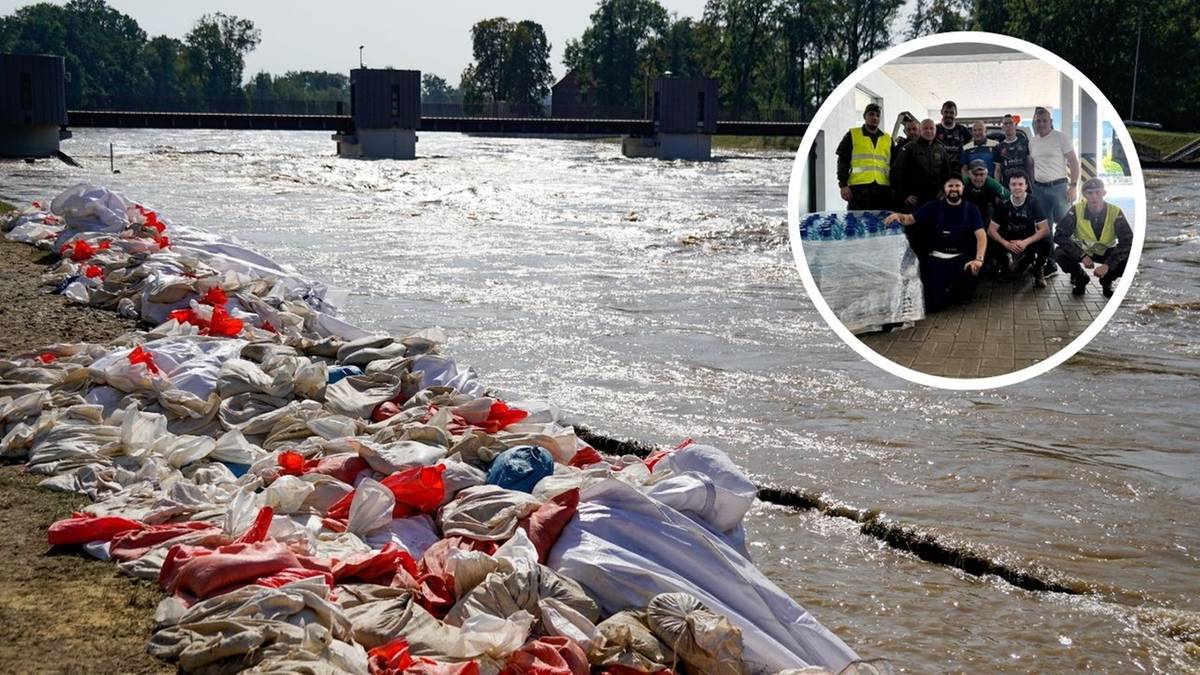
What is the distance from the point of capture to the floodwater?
543 centimetres

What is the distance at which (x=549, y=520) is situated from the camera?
4785 mm

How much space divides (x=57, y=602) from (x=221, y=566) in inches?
21.3

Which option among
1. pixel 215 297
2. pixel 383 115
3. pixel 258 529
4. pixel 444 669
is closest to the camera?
pixel 444 669

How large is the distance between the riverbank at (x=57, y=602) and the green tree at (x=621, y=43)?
98.3 m

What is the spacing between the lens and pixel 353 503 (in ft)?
16.7

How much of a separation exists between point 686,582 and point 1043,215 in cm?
330

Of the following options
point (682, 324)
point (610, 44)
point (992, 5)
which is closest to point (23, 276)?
point (682, 324)

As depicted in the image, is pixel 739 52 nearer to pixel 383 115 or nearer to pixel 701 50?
pixel 701 50

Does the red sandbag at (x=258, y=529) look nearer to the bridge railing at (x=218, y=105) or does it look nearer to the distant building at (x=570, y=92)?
the bridge railing at (x=218, y=105)

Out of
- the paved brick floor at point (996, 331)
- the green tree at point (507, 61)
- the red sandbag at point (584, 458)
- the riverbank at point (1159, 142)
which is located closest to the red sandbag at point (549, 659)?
the red sandbag at point (584, 458)

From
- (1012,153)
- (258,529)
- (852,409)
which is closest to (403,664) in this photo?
(258,529)

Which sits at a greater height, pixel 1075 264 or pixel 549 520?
pixel 1075 264

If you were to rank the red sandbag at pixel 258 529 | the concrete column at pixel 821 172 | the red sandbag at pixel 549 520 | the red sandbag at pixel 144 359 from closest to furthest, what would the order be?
the concrete column at pixel 821 172, the red sandbag at pixel 258 529, the red sandbag at pixel 549 520, the red sandbag at pixel 144 359

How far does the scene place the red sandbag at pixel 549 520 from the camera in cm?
471
